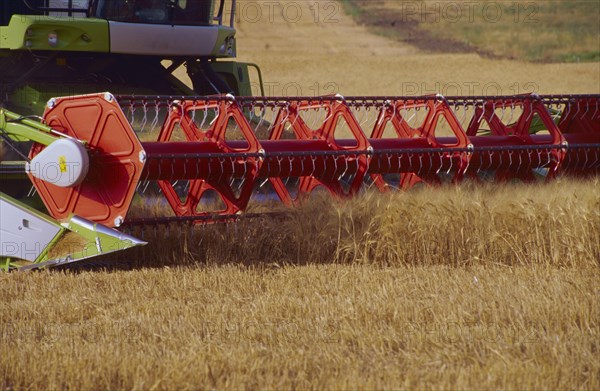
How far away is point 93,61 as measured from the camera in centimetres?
708

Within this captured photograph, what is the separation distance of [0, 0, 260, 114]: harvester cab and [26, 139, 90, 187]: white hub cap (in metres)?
1.81

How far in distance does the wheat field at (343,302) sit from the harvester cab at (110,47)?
5.77ft

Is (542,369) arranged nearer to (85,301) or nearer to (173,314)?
(173,314)

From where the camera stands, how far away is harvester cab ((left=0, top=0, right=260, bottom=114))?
6.46 meters

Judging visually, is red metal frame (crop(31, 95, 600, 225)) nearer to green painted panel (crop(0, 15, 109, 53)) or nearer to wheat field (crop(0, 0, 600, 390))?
wheat field (crop(0, 0, 600, 390))

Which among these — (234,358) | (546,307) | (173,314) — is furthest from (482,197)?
(234,358)

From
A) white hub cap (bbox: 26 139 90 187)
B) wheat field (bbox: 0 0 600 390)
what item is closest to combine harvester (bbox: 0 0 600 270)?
white hub cap (bbox: 26 139 90 187)

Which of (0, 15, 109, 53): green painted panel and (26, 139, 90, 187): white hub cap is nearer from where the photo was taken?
(26, 139, 90, 187): white hub cap

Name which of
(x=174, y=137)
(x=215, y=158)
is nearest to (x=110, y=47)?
(x=174, y=137)

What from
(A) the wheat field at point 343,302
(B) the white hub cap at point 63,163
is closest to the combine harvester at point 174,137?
(B) the white hub cap at point 63,163

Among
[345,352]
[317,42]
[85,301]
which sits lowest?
[317,42]

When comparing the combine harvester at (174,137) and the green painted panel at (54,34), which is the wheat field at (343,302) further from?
the green painted panel at (54,34)

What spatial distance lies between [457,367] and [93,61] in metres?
4.77

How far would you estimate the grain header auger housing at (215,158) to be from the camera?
4.79 metres
